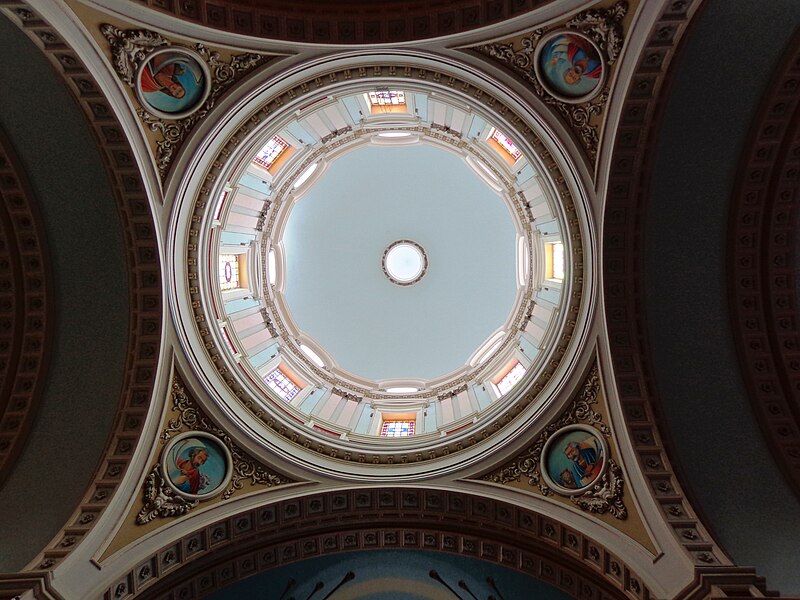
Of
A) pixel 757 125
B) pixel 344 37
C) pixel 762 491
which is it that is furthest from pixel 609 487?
pixel 344 37

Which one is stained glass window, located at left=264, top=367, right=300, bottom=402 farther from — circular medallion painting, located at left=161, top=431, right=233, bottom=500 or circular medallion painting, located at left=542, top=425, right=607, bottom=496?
circular medallion painting, located at left=542, top=425, right=607, bottom=496

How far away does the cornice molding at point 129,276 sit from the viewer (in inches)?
420

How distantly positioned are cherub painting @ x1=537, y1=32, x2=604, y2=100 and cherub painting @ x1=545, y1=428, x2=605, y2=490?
749 centimetres

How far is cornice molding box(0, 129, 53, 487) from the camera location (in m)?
13.0

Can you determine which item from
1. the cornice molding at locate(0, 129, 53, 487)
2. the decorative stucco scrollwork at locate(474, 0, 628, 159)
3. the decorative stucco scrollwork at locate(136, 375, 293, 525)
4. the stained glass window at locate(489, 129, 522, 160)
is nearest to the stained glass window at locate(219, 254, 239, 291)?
the decorative stucco scrollwork at locate(136, 375, 293, 525)

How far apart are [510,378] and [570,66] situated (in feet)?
31.5

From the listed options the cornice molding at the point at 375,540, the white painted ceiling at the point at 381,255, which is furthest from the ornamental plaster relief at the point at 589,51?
the white painted ceiling at the point at 381,255

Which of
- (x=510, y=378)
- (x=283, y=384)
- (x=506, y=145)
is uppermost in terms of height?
(x=506, y=145)

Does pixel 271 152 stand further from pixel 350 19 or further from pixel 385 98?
pixel 350 19

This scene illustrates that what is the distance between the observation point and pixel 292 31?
1149cm

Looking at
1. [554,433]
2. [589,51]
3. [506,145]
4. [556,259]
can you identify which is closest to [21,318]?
[554,433]

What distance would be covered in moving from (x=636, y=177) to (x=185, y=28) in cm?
963

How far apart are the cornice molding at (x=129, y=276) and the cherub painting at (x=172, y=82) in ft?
2.91

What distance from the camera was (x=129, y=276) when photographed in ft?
43.2
